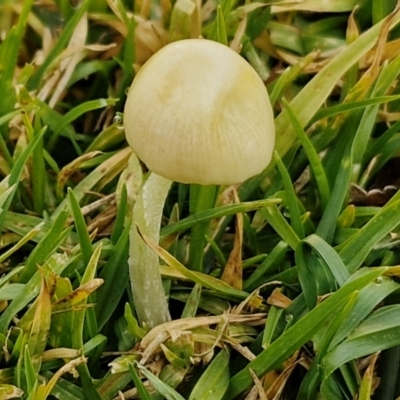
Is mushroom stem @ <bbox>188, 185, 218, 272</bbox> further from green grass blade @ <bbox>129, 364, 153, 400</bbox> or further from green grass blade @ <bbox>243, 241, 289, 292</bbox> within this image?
green grass blade @ <bbox>129, 364, 153, 400</bbox>

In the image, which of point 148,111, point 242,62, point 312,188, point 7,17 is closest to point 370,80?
point 312,188

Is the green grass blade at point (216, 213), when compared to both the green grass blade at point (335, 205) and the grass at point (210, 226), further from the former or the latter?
the green grass blade at point (335, 205)

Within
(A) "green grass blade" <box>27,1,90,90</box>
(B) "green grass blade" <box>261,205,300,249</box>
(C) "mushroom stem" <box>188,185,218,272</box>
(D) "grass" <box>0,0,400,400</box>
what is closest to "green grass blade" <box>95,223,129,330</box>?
(D) "grass" <box>0,0,400,400</box>

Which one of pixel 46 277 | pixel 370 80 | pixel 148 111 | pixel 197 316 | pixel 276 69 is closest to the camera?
pixel 148 111

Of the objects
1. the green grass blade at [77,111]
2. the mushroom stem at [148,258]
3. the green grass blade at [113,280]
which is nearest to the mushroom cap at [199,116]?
the mushroom stem at [148,258]

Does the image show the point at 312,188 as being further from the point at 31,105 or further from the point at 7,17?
the point at 7,17

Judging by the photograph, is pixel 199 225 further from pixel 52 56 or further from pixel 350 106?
pixel 52 56

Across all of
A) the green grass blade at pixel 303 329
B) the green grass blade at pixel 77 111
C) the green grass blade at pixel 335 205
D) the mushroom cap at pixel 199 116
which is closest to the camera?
the mushroom cap at pixel 199 116
